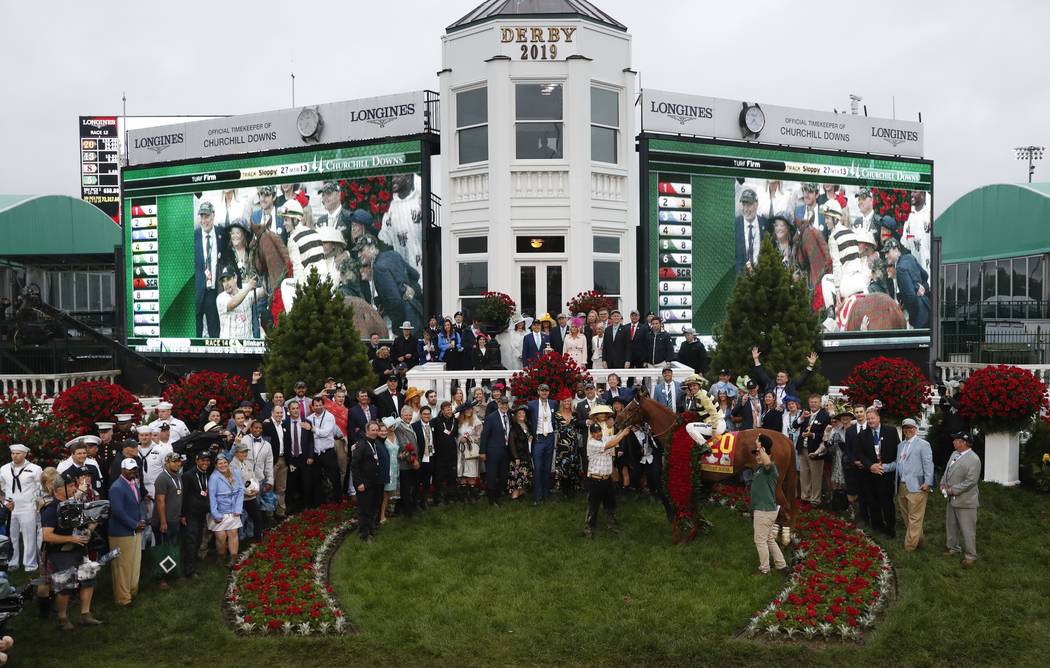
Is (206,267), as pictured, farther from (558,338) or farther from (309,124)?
(558,338)

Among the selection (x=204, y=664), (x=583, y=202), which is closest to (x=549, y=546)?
(x=204, y=664)

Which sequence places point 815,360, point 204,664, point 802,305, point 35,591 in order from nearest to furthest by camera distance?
point 204,664, point 35,591, point 815,360, point 802,305

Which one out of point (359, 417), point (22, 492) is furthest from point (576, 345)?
point (22, 492)

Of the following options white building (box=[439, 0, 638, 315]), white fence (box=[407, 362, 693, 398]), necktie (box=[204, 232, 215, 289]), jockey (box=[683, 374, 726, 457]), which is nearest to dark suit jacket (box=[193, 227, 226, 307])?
necktie (box=[204, 232, 215, 289])

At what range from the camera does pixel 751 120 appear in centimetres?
2605

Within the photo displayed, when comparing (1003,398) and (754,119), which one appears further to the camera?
(754,119)

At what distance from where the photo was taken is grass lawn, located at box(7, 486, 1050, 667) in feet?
32.4

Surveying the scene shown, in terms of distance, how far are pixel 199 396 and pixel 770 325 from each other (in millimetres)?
10472

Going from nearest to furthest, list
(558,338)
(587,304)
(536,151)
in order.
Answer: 1. (558,338)
2. (587,304)
3. (536,151)

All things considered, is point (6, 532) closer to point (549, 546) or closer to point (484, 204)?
point (549, 546)

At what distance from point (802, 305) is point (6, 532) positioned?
13.7 metres

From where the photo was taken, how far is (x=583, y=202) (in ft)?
75.7

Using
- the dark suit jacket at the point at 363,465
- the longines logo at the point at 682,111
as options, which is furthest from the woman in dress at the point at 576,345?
the longines logo at the point at 682,111

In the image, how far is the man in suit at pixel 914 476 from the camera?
41.5ft
